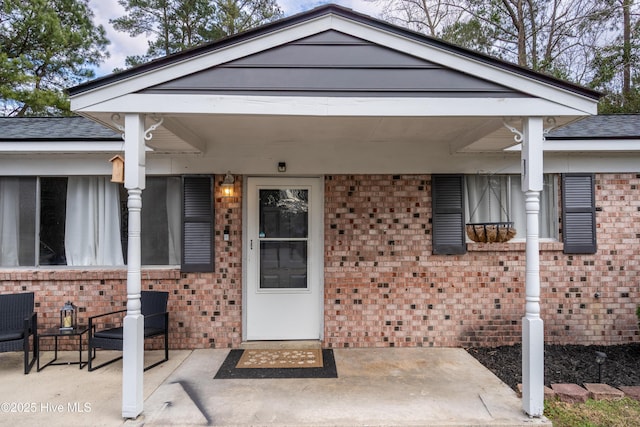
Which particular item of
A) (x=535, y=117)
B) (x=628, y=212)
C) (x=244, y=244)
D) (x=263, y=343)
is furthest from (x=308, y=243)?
(x=628, y=212)

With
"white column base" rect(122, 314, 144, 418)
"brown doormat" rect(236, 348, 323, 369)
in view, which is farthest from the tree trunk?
"white column base" rect(122, 314, 144, 418)

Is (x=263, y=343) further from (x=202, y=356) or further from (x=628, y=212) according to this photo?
(x=628, y=212)

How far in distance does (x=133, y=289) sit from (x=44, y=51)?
11.8 m

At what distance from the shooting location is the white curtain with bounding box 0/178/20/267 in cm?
482

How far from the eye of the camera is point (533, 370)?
3105 millimetres

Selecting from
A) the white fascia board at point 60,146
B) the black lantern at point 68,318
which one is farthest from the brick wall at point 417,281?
the white fascia board at point 60,146

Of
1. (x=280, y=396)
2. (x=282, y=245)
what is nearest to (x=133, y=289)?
(x=280, y=396)

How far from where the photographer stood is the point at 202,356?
448cm

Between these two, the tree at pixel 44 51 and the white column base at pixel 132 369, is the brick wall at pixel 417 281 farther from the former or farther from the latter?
the tree at pixel 44 51

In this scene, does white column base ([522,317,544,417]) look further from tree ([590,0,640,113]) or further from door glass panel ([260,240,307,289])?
tree ([590,0,640,113])

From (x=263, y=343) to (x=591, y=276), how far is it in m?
4.21

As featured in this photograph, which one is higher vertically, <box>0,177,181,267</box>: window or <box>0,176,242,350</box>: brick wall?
<box>0,177,181,267</box>: window

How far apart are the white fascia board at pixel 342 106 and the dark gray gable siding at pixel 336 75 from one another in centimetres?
6

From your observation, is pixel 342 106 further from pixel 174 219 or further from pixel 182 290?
pixel 182 290
